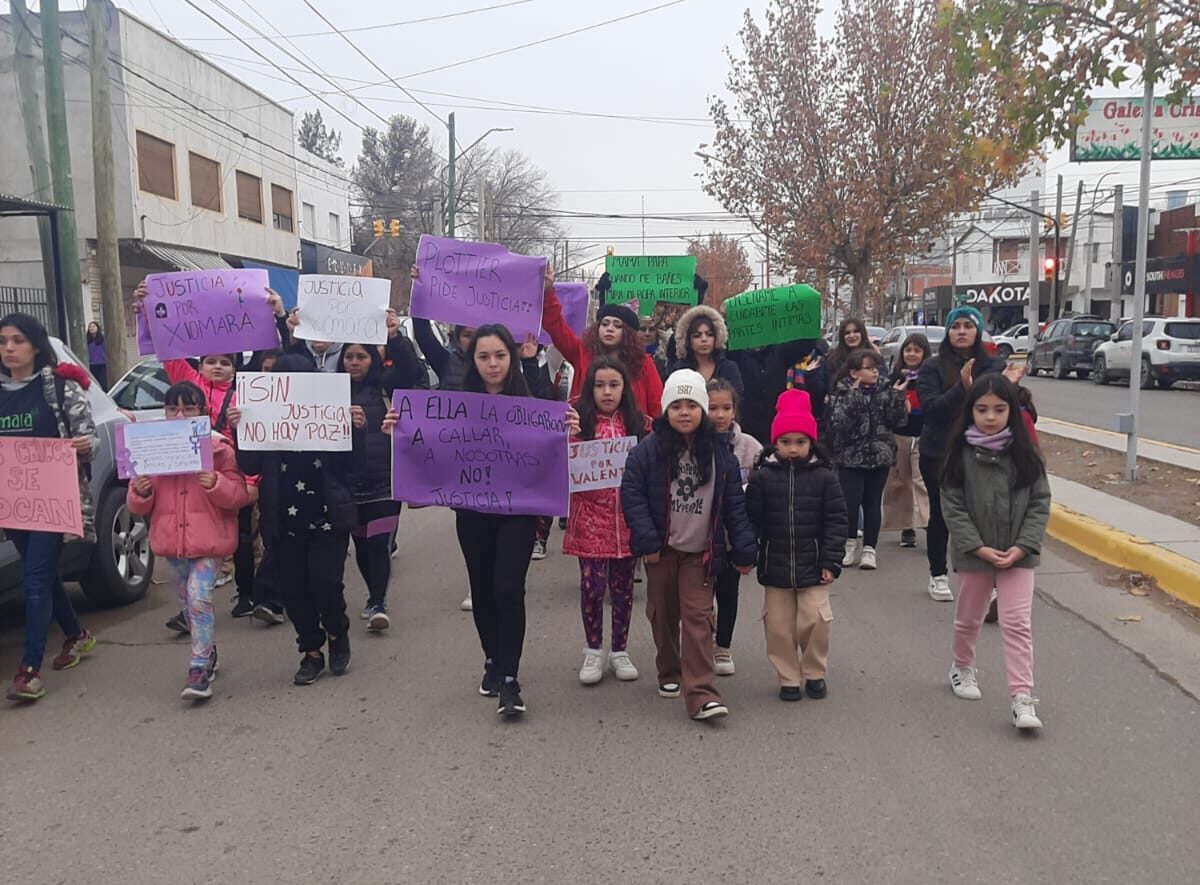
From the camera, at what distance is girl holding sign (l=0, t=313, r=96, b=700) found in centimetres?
505

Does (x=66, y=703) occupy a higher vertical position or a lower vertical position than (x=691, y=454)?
lower

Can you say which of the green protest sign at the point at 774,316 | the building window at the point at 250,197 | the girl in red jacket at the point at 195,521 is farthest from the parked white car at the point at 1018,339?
the girl in red jacket at the point at 195,521

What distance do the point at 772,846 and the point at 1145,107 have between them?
828 cm

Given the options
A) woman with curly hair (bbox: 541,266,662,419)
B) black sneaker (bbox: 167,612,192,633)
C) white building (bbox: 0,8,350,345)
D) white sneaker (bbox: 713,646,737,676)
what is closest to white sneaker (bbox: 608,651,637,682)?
white sneaker (bbox: 713,646,737,676)

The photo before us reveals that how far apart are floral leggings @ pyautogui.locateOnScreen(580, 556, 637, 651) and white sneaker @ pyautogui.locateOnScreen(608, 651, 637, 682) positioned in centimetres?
4

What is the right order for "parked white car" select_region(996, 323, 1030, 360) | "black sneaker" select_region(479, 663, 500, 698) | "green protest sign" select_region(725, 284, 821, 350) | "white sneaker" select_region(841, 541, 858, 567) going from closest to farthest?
"black sneaker" select_region(479, 663, 500, 698)
"green protest sign" select_region(725, 284, 821, 350)
"white sneaker" select_region(841, 541, 858, 567)
"parked white car" select_region(996, 323, 1030, 360)

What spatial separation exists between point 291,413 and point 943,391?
3.93 m

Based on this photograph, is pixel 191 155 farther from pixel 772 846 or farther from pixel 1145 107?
pixel 772 846

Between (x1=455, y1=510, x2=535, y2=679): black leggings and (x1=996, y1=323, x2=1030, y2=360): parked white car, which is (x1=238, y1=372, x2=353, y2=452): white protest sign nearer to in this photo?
(x1=455, y1=510, x2=535, y2=679): black leggings

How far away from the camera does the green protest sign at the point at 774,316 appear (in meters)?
7.21

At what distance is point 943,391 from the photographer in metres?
6.39

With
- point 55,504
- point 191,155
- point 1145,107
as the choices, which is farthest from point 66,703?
point 191,155

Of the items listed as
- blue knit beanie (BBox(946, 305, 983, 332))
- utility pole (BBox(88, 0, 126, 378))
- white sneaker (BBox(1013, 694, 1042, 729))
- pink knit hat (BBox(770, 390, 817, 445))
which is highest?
utility pole (BBox(88, 0, 126, 378))

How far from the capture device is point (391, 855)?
3434 mm
